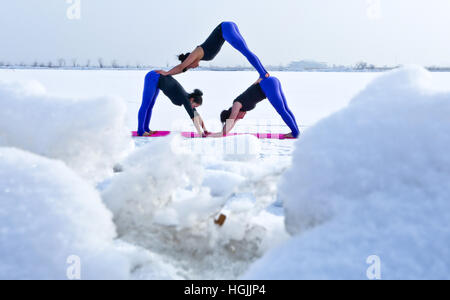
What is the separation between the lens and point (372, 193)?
117cm

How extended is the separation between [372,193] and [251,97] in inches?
146

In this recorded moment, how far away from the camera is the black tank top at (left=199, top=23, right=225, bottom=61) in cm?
457

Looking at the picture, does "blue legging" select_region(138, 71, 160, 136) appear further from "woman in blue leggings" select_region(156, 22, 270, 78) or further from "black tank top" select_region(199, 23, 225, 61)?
"black tank top" select_region(199, 23, 225, 61)

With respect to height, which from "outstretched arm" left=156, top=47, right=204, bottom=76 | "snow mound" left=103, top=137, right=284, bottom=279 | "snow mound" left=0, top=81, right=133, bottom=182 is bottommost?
"snow mound" left=103, top=137, right=284, bottom=279

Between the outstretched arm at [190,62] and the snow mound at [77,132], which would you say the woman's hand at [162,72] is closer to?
the outstretched arm at [190,62]

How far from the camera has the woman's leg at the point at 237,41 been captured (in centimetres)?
445

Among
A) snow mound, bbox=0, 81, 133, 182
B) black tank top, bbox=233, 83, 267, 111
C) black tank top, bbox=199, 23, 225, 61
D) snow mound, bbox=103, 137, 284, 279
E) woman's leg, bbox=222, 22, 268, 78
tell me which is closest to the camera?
snow mound, bbox=103, 137, 284, 279

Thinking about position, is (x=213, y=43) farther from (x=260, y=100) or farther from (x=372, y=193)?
(x=372, y=193)

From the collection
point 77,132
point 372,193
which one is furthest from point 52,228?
point 372,193

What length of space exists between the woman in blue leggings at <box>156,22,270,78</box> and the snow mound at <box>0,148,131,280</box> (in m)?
3.36

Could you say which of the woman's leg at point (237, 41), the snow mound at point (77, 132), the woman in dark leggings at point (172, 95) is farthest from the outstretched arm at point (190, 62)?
the snow mound at point (77, 132)

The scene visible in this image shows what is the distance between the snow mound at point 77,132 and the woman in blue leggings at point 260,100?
9.99ft

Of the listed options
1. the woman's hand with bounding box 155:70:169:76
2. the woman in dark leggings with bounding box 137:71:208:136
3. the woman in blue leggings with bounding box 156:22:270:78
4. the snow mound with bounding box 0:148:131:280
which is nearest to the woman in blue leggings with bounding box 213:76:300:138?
the woman in blue leggings with bounding box 156:22:270:78

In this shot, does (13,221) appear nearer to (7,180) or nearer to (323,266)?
(7,180)
